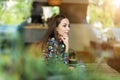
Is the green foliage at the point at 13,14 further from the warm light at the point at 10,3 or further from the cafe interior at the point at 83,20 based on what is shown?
the cafe interior at the point at 83,20

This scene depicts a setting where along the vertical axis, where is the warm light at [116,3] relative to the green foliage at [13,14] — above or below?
above

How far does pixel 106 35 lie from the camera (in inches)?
211

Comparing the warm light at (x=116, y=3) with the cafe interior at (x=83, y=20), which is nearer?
the cafe interior at (x=83, y=20)

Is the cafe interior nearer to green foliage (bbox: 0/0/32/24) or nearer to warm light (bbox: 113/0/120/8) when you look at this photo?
warm light (bbox: 113/0/120/8)

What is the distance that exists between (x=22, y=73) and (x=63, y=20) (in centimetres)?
157

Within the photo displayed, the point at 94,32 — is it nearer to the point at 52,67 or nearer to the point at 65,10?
the point at 65,10

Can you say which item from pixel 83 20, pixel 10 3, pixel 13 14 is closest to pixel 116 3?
pixel 83 20

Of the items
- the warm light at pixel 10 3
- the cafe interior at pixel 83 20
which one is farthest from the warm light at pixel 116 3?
the warm light at pixel 10 3

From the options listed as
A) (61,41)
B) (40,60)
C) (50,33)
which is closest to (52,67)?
(40,60)

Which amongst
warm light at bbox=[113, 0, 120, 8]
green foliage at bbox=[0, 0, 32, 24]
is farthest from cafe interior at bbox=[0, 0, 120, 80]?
green foliage at bbox=[0, 0, 32, 24]

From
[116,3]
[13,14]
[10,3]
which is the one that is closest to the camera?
[13,14]

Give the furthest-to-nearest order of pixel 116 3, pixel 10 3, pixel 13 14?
pixel 116 3 → pixel 10 3 → pixel 13 14

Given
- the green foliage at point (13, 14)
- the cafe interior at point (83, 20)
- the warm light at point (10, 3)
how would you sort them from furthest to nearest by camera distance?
the cafe interior at point (83, 20), the warm light at point (10, 3), the green foliage at point (13, 14)

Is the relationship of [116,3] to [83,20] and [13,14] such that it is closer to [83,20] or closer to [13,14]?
[83,20]
